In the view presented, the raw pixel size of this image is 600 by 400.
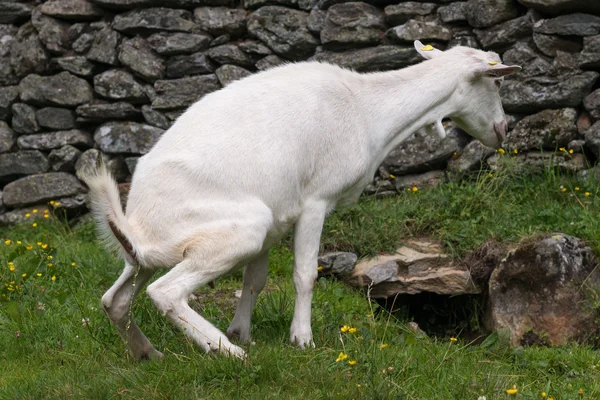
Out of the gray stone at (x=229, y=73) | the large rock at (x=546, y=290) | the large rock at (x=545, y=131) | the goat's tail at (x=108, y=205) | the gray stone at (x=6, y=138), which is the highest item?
the goat's tail at (x=108, y=205)

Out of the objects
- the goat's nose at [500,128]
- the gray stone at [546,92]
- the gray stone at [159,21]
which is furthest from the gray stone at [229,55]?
the goat's nose at [500,128]

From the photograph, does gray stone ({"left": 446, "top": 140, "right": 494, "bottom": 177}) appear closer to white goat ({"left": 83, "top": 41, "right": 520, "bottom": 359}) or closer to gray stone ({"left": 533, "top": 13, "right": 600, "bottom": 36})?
gray stone ({"left": 533, "top": 13, "right": 600, "bottom": 36})

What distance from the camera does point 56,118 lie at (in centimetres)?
877

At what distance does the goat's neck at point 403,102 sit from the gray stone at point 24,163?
4624mm

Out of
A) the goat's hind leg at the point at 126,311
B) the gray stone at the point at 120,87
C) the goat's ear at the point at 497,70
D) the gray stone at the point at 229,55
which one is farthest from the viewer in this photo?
the gray stone at the point at 120,87

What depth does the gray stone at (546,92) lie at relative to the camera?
758 cm

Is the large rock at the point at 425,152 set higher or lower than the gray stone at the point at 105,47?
lower

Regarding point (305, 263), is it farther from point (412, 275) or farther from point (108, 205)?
point (412, 275)

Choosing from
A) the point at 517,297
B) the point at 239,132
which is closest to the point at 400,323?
the point at 517,297

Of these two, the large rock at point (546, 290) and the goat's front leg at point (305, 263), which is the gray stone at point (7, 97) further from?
the large rock at point (546, 290)

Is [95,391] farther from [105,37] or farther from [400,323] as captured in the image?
[105,37]

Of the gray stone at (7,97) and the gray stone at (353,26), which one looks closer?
the gray stone at (353,26)

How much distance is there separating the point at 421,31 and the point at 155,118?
9.17 ft

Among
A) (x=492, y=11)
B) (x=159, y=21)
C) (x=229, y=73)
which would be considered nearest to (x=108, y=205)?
(x=229, y=73)
